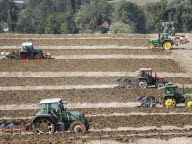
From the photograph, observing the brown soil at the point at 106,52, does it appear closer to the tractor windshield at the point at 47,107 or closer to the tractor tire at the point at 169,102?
the tractor tire at the point at 169,102

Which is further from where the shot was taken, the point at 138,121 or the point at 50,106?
the point at 138,121

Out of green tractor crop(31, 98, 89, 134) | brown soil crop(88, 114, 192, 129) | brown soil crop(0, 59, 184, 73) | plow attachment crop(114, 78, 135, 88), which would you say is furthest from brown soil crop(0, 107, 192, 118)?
brown soil crop(0, 59, 184, 73)

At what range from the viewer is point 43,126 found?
2359 centimetres

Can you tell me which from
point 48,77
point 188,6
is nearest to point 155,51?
point 48,77

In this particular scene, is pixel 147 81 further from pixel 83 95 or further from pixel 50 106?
pixel 50 106

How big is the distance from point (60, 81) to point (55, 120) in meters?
14.9

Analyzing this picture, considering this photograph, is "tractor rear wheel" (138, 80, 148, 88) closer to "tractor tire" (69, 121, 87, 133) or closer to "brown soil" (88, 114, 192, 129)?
"brown soil" (88, 114, 192, 129)

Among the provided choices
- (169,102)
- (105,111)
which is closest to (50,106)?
(105,111)

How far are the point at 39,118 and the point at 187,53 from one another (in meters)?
27.6

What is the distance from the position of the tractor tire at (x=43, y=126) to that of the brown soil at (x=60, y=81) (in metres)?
13.8

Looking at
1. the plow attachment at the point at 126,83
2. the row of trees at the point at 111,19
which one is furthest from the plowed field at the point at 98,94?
the row of trees at the point at 111,19

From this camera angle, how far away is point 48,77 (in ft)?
129

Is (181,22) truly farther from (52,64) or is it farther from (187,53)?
(52,64)

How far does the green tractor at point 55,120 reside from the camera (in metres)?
23.3
